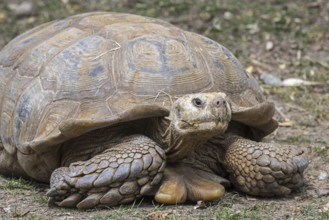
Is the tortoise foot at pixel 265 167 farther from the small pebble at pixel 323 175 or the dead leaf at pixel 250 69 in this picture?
the dead leaf at pixel 250 69

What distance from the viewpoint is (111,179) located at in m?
4.14

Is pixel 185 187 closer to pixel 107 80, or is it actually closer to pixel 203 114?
pixel 203 114

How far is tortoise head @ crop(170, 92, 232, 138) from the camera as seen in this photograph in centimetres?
400

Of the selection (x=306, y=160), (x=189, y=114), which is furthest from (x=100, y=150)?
(x=306, y=160)

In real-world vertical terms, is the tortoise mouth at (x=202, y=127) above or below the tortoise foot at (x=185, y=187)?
above

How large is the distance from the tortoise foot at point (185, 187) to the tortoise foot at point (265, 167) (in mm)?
152

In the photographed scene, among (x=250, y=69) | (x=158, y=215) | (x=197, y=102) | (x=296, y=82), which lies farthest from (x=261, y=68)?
(x=158, y=215)

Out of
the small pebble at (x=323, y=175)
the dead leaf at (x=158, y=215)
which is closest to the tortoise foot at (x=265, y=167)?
the small pebble at (x=323, y=175)

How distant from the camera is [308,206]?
14.2 ft

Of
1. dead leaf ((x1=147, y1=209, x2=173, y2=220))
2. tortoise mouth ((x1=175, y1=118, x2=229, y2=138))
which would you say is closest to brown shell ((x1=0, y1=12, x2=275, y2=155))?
tortoise mouth ((x1=175, y1=118, x2=229, y2=138))

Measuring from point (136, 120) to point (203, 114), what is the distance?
0.58 meters

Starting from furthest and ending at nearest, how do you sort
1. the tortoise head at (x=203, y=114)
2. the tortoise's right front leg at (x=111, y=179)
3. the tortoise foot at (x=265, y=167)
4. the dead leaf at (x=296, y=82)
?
the dead leaf at (x=296, y=82) → the tortoise foot at (x=265, y=167) → the tortoise's right front leg at (x=111, y=179) → the tortoise head at (x=203, y=114)

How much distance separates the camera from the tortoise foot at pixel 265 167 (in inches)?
174

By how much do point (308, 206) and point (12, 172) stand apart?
6.26ft
